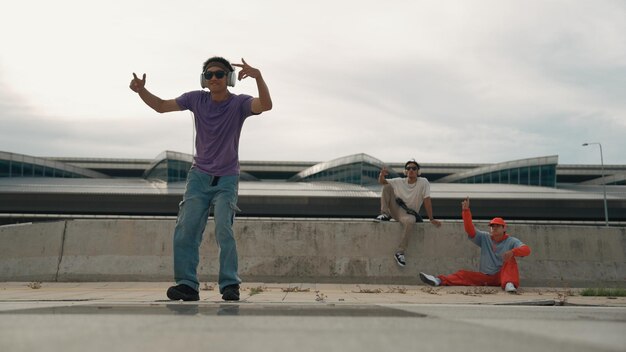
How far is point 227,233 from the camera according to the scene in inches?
178

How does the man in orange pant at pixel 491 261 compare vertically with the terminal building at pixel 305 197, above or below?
below

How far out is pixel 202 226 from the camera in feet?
15.6

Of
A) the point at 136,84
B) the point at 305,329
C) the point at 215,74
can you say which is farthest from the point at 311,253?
the point at 305,329

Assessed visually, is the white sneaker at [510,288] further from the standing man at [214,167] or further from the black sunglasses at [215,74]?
the black sunglasses at [215,74]

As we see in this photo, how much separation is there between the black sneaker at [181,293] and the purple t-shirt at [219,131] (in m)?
1.05

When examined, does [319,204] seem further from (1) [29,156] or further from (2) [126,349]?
(2) [126,349]

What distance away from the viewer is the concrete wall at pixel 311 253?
7.50 metres

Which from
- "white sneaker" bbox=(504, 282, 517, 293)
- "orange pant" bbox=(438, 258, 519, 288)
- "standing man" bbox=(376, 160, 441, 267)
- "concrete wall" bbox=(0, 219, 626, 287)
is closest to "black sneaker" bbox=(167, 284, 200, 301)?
"concrete wall" bbox=(0, 219, 626, 287)

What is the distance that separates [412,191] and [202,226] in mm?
4105

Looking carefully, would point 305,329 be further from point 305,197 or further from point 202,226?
point 305,197

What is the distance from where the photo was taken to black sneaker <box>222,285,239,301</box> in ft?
13.8

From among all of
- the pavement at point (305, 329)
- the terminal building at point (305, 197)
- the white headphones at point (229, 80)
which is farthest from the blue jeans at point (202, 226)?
the terminal building at point (305, 197)

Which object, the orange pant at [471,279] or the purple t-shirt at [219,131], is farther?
the orange pant at [471,279]

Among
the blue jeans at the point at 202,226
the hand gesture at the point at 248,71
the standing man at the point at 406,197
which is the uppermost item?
the hand gesture at the point at 248,71
